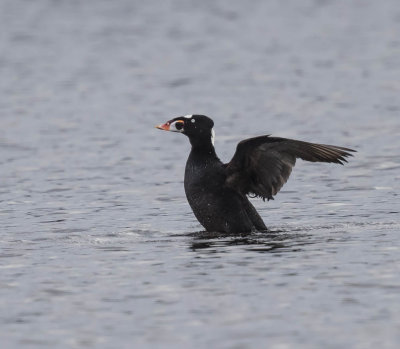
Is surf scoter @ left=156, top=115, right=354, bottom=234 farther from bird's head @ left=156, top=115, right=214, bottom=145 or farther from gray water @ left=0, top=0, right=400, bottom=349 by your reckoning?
gray water @ left=0, top=0, right=400, bottom=349

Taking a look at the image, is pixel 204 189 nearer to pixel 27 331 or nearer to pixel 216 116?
pixel 27 331

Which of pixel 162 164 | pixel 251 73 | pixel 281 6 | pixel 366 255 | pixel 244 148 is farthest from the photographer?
pixel 281 6

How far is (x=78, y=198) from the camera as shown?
51.1 feet

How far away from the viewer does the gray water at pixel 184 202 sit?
8.91m

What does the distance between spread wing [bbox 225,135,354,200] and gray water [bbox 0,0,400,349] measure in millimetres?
518

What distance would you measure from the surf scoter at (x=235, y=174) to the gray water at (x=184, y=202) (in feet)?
0.94

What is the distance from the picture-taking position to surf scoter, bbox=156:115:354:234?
40.5 ft

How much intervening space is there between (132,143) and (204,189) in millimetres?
8108

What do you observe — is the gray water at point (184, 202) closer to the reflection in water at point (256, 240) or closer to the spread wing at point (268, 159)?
the reflection in water at point (256, 240)

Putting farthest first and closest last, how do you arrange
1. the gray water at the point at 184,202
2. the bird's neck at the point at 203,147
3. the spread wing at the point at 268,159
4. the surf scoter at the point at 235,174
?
the bird's neck at the point at 203,147, the surf scoter at the point at 235,174, the spread wing at the point at 268,159, the gray water at the point at 184,202

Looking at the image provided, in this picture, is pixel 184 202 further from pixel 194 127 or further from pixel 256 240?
pixel 256 240

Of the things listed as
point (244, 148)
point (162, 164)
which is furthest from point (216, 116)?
point (244, 148)

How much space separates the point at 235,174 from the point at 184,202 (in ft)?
9.04

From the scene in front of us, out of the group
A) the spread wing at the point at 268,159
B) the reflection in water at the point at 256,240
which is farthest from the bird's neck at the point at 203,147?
the reflection in water at the point at 256,240
